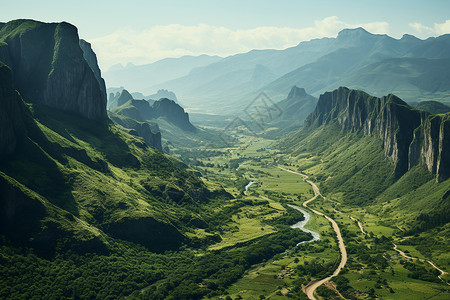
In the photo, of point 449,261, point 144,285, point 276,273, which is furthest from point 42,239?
point 449,261

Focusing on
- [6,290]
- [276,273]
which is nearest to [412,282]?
[276,273]

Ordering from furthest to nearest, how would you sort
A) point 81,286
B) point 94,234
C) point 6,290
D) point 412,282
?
point 94,234, point 412,282, point 81,286, point 6,290

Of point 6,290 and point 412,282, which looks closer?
point 6,290

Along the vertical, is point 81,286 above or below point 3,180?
below

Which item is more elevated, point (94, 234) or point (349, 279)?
point (94, 234)

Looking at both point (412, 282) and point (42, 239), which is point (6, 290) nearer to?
point (42, 239)

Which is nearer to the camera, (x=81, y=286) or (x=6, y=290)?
(x=6, y=290)

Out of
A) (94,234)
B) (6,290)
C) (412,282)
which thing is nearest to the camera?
(6,290)

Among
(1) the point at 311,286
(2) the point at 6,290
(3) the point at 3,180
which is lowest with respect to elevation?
(1) the point at 311,286

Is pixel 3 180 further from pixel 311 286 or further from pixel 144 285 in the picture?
pixel 311 286
